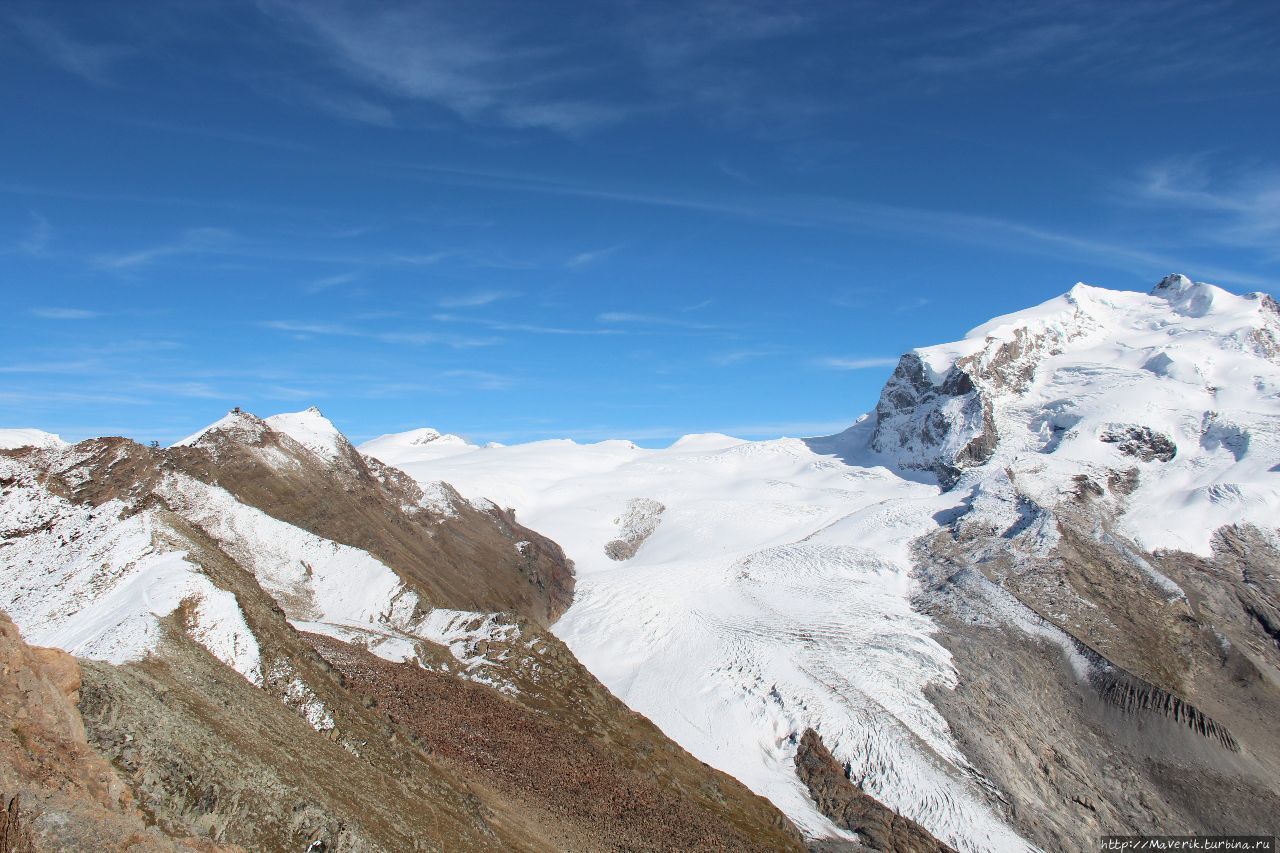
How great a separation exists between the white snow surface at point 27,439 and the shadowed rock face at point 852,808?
49.1m

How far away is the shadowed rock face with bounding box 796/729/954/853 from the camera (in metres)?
41.8

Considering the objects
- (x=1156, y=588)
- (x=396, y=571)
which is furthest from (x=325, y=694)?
(x=1156, y=588)

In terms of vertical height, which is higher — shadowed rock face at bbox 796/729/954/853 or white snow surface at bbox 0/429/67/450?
shadowed rock face at bbox 796/729/954/853

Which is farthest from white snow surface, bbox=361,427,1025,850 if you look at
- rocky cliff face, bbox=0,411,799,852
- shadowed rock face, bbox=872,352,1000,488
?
rocky cliff face, bbox=0,411,799,852

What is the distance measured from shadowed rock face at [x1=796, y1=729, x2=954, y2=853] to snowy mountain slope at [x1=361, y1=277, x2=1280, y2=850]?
3.90 feet

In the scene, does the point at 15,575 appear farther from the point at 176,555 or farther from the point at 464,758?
the point at 464,758

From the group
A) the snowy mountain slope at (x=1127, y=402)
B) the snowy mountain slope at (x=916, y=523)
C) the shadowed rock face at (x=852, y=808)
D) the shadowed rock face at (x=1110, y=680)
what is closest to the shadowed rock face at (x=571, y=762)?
the shadowed rock face at (x=852, y=808)

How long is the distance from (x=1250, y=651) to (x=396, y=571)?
234 feet

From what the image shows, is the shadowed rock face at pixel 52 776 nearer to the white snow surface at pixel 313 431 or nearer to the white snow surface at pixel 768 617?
the white snow surface at pixel 768 617

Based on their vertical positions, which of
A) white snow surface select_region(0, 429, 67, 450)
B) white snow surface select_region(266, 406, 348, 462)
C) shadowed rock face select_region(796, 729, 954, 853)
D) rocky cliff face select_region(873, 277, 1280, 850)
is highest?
rocky cliff face select_region(873, 277, 1280, 850)

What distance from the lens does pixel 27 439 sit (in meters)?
47.4

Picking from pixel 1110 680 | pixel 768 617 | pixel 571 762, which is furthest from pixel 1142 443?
pixel 571 762

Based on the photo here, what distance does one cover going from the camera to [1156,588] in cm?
7394

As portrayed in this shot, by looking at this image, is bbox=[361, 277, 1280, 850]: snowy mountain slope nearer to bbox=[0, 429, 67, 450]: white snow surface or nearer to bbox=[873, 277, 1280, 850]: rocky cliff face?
bbox=[873, 277, 1280, 850]: rocky cliff face
